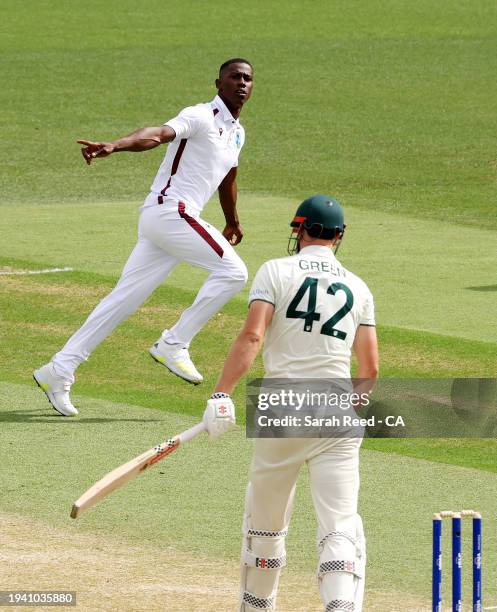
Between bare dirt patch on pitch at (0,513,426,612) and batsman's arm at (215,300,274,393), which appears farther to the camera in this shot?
bare dirt patch on pitch at (0,513,426,612)

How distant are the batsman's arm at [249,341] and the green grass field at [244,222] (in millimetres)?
1281

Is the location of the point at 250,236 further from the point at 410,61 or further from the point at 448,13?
the point at 448,13

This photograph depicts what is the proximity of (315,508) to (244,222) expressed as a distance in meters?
14.2

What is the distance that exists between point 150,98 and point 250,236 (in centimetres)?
1166

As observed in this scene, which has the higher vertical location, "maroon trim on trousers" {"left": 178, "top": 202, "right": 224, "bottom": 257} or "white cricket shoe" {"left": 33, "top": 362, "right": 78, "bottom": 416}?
"maroon trim on trousers" {"left": 178, "top": 202, "right": 224, "bottom": 257}

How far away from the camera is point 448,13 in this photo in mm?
40188

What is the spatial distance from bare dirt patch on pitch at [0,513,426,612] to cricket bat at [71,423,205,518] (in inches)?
29.9

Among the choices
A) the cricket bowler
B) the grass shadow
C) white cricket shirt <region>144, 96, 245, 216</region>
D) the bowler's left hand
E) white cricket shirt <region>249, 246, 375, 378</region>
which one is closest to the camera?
white cricket shirt <region>249, 246, 375, 378</region>

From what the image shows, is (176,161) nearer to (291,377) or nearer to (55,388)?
(55,388)

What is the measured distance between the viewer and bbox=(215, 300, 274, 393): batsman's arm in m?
7.13

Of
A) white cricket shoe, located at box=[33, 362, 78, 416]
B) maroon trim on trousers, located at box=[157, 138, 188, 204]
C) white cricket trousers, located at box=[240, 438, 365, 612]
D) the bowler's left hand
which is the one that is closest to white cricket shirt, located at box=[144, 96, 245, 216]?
maroon trim on trousers, located at box=[157, 138, 188, 204]

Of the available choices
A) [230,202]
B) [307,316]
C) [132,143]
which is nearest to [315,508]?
[307,316]

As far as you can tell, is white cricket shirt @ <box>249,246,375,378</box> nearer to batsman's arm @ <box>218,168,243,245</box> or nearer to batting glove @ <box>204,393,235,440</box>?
batting glove @ <box>204,393,235,440</box>

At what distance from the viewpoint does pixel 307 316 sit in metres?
7.20
